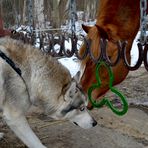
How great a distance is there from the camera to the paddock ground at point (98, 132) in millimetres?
4273

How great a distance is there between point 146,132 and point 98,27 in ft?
4.01

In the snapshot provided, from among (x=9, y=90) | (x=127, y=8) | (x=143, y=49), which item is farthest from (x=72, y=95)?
(x=127, y=8)

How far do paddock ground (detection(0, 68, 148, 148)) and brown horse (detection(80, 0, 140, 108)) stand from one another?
1.16ft

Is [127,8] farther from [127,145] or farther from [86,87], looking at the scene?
[127,145]

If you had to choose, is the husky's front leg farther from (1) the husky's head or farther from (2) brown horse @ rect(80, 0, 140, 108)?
(2) brown horse @ rect(80, 0, 140, 108)

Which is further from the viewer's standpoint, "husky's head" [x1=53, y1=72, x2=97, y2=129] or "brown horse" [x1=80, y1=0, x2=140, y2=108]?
"brown horse" [x1=80, y1=0, x2=140, y2=108]

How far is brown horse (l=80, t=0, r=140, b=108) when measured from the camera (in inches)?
181

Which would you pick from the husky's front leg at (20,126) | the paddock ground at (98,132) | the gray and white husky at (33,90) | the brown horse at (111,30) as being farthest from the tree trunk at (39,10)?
the husky's front leg at (20,126)

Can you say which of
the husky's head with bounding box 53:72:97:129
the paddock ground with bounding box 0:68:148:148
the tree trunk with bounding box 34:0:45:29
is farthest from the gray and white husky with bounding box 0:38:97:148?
the tree trunk with bounding box 34:0:45:29

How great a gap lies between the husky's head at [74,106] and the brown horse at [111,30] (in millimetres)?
702

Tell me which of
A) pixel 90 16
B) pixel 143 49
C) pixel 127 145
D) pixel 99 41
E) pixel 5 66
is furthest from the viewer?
pixel 90 16

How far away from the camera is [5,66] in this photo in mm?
3668

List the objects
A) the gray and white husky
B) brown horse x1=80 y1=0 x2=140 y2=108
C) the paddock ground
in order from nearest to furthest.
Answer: the gray and white husky → the paddock ground → brown horse x1=80 y1=0 x2=140 y2=108

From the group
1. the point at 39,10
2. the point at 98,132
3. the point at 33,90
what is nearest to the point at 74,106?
the point at 33,90
